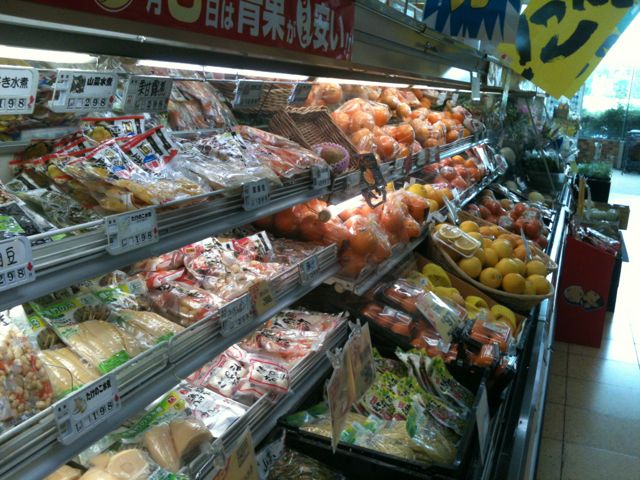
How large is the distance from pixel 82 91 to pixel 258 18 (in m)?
0.40

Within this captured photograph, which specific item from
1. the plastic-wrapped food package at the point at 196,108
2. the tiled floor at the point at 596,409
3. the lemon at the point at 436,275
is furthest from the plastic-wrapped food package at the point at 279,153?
the tiled floor at the point at 596,409

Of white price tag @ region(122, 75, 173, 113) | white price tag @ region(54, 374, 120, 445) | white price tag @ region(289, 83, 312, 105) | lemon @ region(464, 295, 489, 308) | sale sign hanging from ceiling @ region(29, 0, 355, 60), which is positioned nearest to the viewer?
sale sign hanging from ceiling @ region(29, 0, 355, 60)

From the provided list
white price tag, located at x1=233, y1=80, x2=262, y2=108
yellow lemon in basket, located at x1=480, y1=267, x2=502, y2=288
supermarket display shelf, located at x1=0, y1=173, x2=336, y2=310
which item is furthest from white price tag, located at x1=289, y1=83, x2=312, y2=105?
yellow lemon in basket, located at x1=480, y1=267, x2=502, y2=288

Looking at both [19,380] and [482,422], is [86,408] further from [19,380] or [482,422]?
[482,422]

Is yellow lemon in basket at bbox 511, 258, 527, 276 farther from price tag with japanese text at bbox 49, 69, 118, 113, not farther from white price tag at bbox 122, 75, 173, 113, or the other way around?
price tag with japanese text at bbox 49, 69, 118, 113

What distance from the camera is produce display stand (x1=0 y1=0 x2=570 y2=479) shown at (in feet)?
2.86

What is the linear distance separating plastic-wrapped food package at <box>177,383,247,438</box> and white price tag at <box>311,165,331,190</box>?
2.26 feet

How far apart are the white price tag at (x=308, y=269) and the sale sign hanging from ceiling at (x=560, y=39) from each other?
2244 mm

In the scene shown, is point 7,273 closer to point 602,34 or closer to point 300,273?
point 300,273

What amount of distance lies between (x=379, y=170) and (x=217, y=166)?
86 cm

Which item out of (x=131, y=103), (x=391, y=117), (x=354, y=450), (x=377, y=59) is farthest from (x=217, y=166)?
(x=391, y=117)

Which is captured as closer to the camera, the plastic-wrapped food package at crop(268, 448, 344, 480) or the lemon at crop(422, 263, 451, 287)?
the plastic-wrapped food package at crop(268, 448, 344, 480)

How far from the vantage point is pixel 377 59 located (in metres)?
1.66

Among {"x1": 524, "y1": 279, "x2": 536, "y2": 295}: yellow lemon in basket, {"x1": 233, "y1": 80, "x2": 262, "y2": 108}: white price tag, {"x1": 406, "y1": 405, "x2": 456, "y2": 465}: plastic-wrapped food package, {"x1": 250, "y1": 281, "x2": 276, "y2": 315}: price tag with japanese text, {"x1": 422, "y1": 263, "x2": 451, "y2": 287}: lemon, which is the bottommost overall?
{"x1": 406, "y1": 405, "x2": 456, "y2": 465}: plastic-wrapped food package
